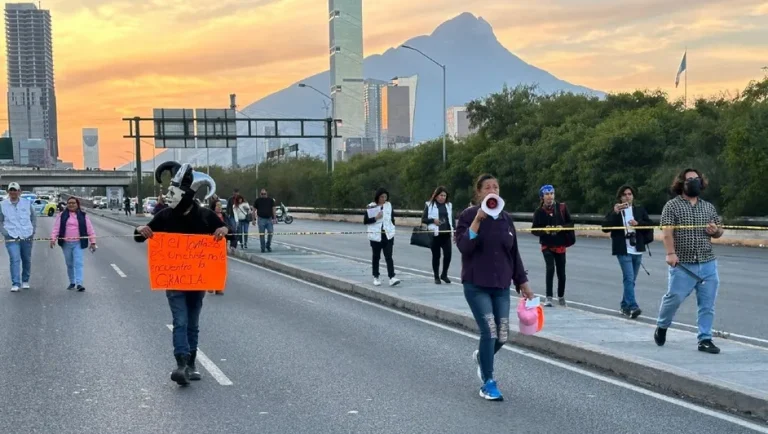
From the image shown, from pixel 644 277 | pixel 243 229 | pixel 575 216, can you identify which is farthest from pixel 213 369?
pixel 575 216

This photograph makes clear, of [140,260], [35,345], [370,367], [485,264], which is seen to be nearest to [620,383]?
[485,264]

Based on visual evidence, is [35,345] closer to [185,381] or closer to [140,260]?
[185,381]

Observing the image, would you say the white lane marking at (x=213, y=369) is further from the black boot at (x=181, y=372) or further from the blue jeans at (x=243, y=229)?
the blue jeans at (x=243, y=229)

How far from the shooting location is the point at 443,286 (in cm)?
1627

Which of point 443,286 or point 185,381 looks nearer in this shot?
point 185,381

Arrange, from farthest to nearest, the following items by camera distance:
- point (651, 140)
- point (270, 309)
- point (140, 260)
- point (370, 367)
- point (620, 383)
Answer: point (651, 140), point (140, 260), point (270, 309), point (370, 367), point (620, 383)

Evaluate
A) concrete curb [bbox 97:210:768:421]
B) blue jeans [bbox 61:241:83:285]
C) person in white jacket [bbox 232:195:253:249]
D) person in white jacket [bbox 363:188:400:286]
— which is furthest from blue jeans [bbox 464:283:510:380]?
person in white jacket [bbox 232:195:253:249]

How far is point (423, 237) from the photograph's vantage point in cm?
1688

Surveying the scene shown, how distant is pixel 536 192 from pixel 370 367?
1434 inches

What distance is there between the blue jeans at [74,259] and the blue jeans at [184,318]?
29.9 feet

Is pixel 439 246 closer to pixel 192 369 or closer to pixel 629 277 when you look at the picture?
pixel 629 277

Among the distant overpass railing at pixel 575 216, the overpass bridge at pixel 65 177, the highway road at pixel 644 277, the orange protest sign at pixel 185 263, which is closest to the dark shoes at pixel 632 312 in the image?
the highway road at pixel 644 277

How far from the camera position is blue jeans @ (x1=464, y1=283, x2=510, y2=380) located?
301 inches

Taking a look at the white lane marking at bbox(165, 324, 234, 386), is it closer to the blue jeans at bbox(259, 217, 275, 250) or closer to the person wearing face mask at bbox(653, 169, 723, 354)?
the person wearing face mask at bbox(653, 169, 723, 354)
